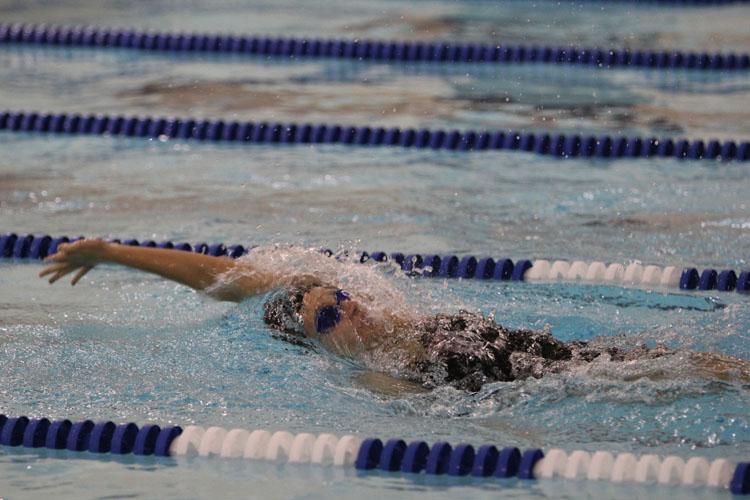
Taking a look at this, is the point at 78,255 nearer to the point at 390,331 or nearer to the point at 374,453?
the point at 390,331

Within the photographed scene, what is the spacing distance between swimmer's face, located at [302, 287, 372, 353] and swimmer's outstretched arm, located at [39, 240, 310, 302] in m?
0.14

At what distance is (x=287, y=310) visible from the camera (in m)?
3.89

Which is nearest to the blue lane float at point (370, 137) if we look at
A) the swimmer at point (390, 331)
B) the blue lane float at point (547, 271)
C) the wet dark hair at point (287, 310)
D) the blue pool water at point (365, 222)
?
the blue pool water at point (365, 222)

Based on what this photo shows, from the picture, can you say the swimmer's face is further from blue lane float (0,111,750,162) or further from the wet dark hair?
blue lane float (0,111,750,162)

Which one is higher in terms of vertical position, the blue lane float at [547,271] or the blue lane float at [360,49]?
the blue lane float at [360,49]

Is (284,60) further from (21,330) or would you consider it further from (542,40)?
(21,330)

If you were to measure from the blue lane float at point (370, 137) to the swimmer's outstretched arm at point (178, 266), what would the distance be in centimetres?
278

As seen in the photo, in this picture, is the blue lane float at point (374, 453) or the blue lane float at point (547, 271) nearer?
the blue lane float at point (374, 453)

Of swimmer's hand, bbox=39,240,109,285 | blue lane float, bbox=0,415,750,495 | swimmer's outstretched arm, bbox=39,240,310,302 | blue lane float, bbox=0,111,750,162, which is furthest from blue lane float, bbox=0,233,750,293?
blue lane float, bbox=0,111,750,162

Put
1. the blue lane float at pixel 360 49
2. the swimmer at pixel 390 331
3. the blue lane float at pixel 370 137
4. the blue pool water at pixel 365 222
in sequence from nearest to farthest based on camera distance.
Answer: the blue pool water at pixel 365 222, the swimmer at pixel 390 331, the blue lane float at pixel 370 137, the blue lane float at pixel 360 49

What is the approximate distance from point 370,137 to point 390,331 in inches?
119

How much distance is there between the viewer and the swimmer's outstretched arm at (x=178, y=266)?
3787 millimetres

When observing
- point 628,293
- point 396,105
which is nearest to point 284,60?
point 396,105

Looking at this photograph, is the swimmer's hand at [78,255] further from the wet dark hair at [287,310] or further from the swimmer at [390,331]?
the wet dark hair at [287,310]
